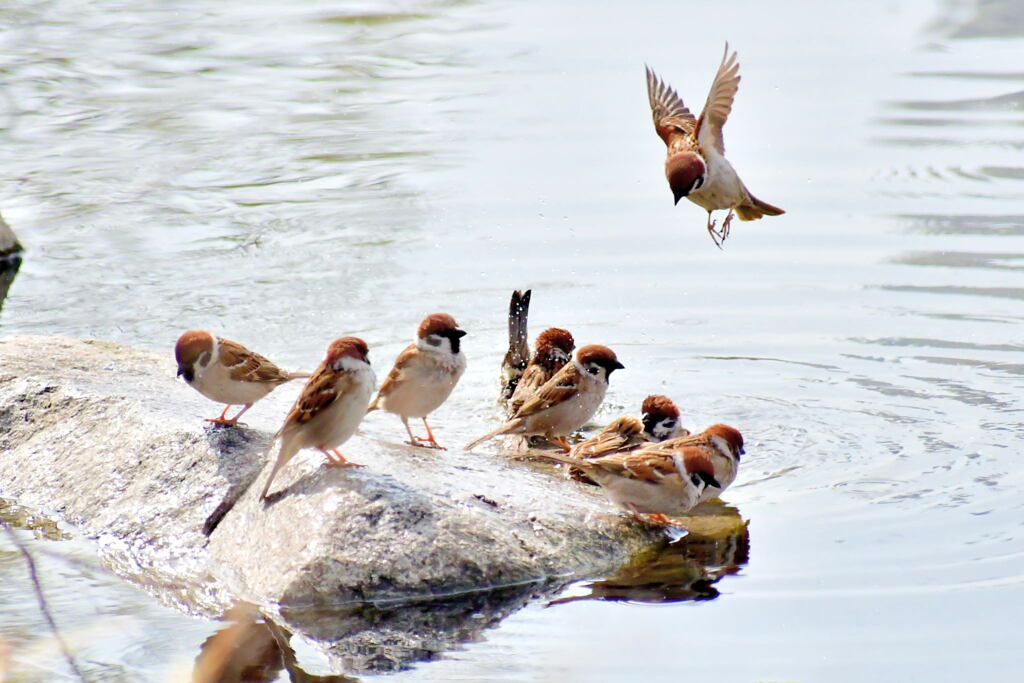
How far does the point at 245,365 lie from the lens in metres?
6.79

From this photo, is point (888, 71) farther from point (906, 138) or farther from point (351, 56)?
point (351, 56)

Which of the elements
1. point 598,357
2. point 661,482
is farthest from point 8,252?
point 661,482

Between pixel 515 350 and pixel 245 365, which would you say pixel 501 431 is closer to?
pixel 515 350

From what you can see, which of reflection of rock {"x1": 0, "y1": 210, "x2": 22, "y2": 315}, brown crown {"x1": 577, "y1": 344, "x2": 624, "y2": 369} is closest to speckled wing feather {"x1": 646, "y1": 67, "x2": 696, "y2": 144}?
brown crown {"x1": 577, "y1": 344, "x2": 624, "y2": 369}

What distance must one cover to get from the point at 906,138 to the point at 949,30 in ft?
13.6

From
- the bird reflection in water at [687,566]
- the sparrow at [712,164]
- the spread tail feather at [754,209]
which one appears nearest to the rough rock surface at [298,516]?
the bird reflection in water at [687,566]

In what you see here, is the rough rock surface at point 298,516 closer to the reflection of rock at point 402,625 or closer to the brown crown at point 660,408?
the reflection of rock at point 402,625

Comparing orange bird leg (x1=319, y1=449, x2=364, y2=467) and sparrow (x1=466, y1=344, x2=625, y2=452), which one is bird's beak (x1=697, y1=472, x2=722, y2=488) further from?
orange bird leg (x1=319, y1=449, x2=364, y2=467)

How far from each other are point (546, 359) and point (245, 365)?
87.9 inches

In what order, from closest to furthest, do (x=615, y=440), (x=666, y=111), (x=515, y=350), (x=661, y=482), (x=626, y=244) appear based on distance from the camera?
1. (x=661, y=482)
2. (x=615, y=440)
3. (x=666, y=111)
4. (x=515, y=350)
5. (x=626, y=244)

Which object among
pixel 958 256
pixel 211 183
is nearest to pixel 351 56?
pixel 211 183

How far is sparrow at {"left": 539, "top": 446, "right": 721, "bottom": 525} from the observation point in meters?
6.69

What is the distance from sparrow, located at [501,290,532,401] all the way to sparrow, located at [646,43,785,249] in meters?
1.39

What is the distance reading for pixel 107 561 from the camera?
6.35 m
